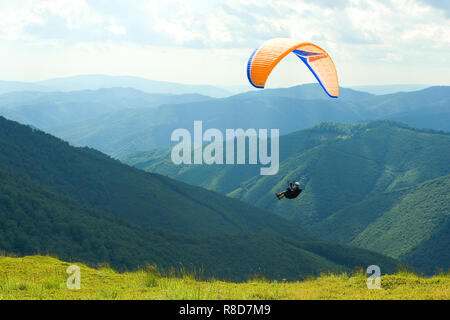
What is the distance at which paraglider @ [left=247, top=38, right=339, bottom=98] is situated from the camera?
74.8 feet

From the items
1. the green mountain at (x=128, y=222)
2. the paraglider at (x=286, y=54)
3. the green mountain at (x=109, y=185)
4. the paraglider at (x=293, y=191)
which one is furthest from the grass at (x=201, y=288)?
the green mountain at (x=109, y=185)

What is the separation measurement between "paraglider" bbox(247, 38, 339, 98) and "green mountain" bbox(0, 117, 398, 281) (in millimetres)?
12457

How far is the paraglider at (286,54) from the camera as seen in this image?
22.8 meters

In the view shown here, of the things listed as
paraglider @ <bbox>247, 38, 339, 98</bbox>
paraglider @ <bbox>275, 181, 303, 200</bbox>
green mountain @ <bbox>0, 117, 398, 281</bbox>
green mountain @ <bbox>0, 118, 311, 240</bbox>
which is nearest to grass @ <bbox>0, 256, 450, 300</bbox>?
paraglider @ <bbox>275, 181, 303, 200</bbox>

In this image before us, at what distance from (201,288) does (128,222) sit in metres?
70.1

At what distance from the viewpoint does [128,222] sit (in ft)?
268

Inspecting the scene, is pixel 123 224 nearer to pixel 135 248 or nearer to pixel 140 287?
pixel 135 248

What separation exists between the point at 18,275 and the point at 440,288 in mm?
16957

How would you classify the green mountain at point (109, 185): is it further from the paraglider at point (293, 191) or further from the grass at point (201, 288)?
the grass at point (201, 288)

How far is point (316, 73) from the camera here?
89.9ft

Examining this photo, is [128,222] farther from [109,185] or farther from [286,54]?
[286,54]

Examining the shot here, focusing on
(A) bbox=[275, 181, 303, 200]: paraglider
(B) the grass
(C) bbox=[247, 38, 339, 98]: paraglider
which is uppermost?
(C) bbox=[247, 38, 339, 98]: paraglider

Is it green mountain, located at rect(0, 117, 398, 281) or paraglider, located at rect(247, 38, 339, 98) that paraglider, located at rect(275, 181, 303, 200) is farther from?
green mountain, located at rect(0, 117, 398, 281)

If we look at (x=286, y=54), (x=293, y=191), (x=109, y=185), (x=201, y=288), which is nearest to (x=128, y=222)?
(x=109, y=185)
